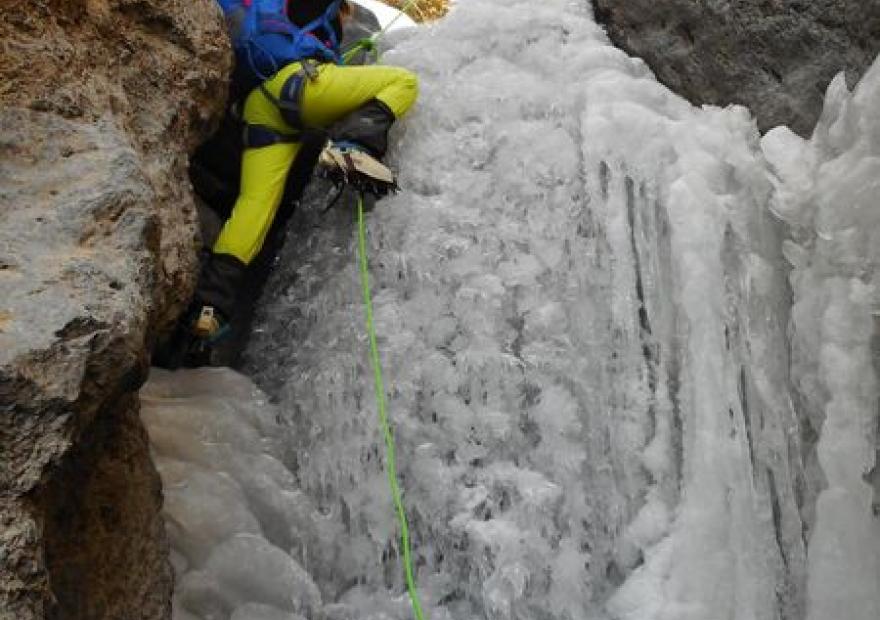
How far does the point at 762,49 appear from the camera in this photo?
409 centimetres

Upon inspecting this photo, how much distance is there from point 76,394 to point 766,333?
219 centimetres

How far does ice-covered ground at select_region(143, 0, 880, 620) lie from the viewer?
282 centimetres

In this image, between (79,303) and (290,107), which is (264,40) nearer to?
(290,107)

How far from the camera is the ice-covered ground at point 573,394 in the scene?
2.82 metres

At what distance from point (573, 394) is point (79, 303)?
67.7 inches

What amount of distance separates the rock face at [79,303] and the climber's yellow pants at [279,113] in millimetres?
666

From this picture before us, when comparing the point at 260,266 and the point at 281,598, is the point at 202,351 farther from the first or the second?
the point at 281,598

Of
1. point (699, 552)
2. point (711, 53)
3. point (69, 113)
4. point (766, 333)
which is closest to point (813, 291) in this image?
point (766, 333)

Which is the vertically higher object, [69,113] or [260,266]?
[69,113]

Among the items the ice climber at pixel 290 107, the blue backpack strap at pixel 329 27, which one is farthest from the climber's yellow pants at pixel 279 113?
the blue backpack strap at pixel 329 27

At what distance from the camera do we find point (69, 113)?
2.46m

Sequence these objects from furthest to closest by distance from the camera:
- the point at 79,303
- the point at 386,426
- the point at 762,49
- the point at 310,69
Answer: the point at 762,49
the point at 310,69
the point at 386,426
the point at 79,303

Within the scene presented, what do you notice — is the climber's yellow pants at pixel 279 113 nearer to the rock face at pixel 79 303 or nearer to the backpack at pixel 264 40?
the backpack at pixel 264 40

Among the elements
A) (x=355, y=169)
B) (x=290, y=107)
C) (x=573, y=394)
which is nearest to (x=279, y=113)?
(x=290, y=107)
